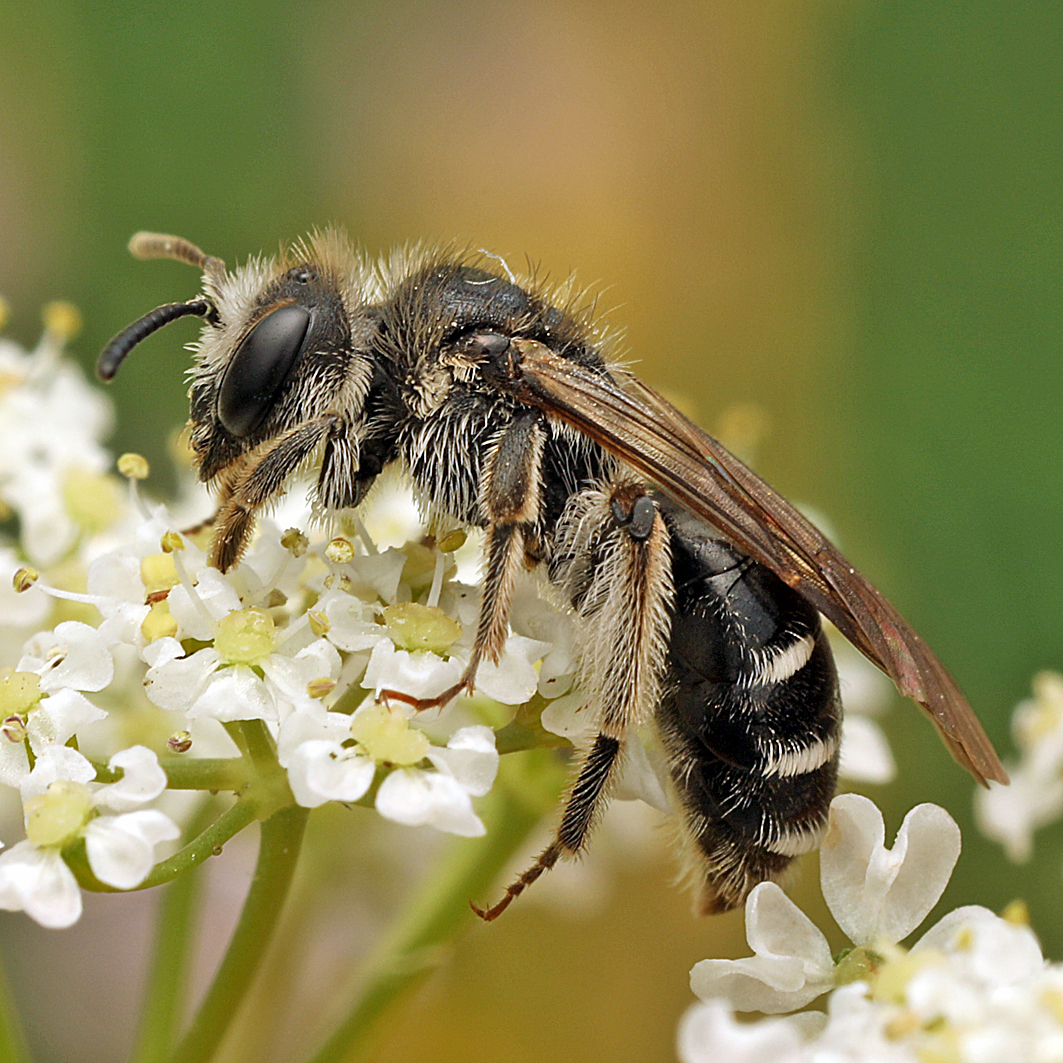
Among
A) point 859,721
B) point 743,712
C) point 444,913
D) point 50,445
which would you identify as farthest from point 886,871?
point 50,445

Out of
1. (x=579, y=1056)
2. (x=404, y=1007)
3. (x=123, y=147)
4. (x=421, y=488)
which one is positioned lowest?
(x=579, y=1056)

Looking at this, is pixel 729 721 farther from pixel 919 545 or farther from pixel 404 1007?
pixel 919 545

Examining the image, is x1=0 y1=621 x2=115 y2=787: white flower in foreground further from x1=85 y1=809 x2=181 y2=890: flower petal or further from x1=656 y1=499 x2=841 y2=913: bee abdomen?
x1=656 y1=499 x2=841 y2=913: bee abdomen

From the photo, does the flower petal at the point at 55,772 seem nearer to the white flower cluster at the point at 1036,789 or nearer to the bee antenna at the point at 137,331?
the bee antenna at the point at 137,331

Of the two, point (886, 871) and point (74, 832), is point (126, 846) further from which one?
point (886, 871)

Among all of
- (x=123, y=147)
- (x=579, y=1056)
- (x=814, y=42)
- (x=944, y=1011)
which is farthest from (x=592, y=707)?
(x=814, y=42)

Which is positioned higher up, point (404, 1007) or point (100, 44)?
point (100, 44)
